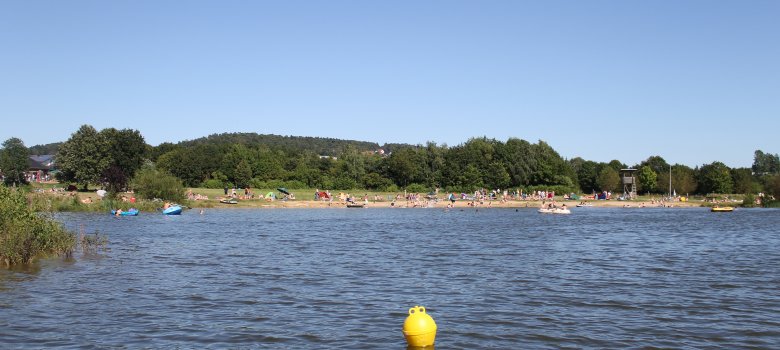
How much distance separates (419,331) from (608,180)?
130359 millimetres

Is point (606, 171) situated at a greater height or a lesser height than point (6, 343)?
greater

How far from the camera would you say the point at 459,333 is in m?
16.0

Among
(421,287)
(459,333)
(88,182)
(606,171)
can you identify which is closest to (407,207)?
(88,182)

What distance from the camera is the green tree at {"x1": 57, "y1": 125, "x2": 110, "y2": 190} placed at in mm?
92625

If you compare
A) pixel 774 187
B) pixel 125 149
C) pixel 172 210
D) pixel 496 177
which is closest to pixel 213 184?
pixel 125 149

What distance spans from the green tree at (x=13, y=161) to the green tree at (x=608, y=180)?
344ft

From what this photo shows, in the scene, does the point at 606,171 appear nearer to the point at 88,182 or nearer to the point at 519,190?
the point at 519,190

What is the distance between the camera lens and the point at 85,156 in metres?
93.0

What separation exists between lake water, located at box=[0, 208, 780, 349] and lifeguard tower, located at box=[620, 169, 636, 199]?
3505 inches

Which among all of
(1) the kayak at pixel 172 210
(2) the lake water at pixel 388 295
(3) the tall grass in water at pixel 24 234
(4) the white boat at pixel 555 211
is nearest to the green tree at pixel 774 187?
(4) the white boat at pixel 555 211

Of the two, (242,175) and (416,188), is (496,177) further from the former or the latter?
(242,175)

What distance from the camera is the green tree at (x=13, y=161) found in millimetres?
116750

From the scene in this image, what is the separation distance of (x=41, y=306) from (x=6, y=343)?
426 centimetres

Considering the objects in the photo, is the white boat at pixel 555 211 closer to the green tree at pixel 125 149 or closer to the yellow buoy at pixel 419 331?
the green tree at pixel 125 149
